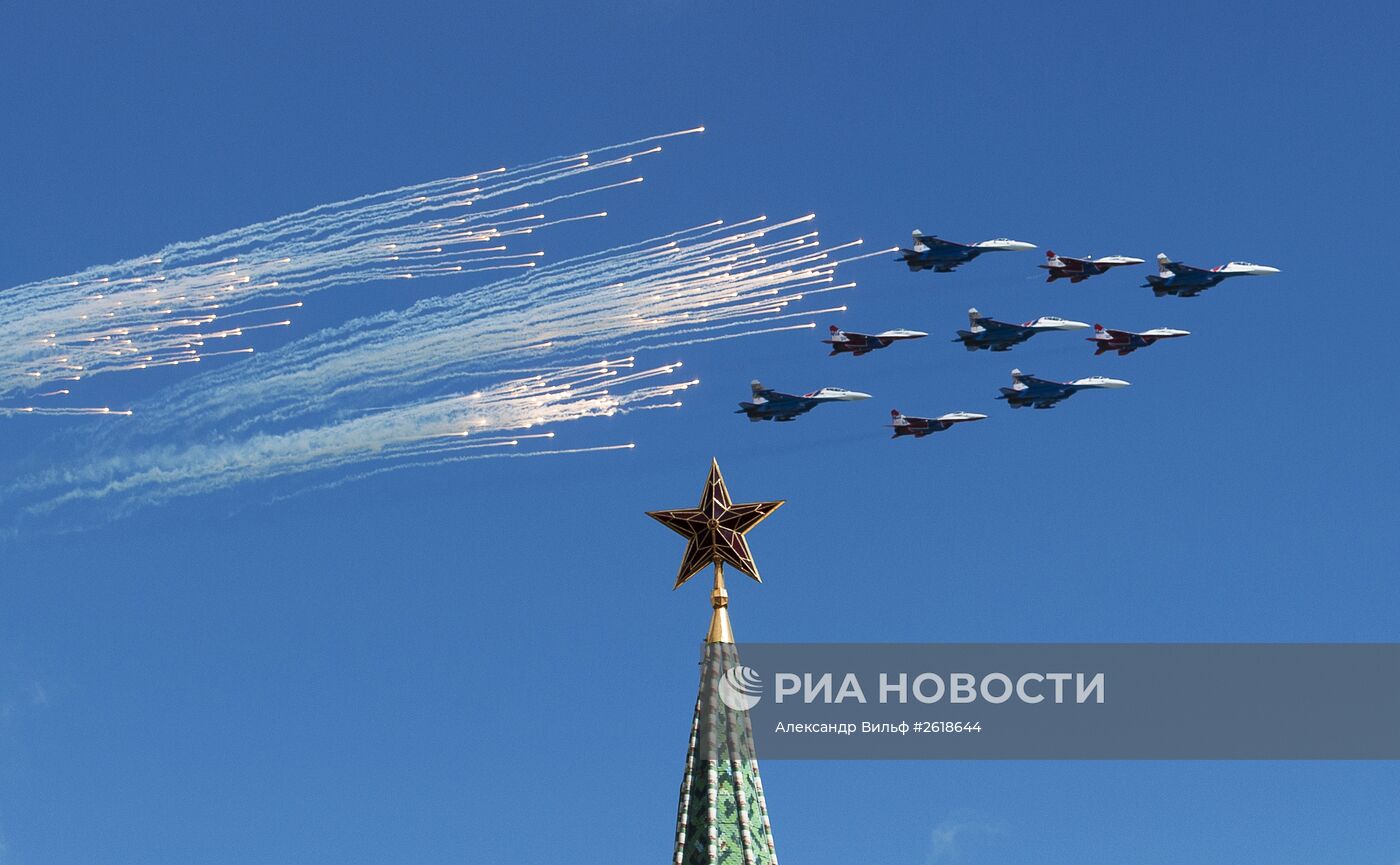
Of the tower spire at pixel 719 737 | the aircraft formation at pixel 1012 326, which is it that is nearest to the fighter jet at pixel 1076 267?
the aircraft formation at pixel 1012 326

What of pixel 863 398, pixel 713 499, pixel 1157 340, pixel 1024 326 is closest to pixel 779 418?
pixel 863 398

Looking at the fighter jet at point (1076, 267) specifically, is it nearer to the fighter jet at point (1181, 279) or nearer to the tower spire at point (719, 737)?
the fighter jet at point (1181, 279)

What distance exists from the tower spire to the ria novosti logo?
0.23ft

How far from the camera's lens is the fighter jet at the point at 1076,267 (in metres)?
179

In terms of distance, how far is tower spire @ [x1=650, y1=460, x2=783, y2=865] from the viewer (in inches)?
4542

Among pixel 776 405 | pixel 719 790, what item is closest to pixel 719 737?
pixel 719 790

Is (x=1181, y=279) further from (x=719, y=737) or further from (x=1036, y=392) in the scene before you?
(x=719, y=737)

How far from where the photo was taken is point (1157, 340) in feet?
607

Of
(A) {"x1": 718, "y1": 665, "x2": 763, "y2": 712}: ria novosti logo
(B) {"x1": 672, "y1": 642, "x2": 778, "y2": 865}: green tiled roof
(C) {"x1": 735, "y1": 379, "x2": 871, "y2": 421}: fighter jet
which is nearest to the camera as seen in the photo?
(B) {"x1": 672, "y1": 642, "x2": 778, "y2": 865}: green tiled roof

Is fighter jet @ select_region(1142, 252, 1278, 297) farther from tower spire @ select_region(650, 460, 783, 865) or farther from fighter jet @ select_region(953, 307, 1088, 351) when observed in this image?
tower spire @ select_region(650, 460, 783, 865)

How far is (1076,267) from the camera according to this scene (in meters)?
179

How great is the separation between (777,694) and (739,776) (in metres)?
4.41

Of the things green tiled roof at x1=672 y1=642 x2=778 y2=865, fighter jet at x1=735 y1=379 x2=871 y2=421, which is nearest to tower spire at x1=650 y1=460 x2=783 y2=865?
green tiled roof at x1=672 y1=642 x2=778 y2=865

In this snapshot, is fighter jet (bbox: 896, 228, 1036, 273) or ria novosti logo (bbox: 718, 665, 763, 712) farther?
fighter jet (bbox: 896, 228, 1036, 273)
